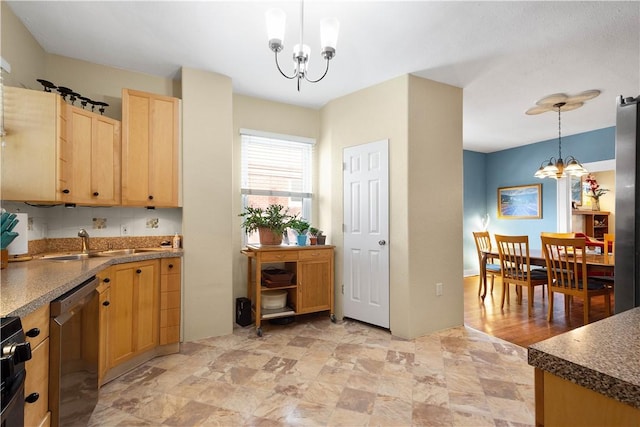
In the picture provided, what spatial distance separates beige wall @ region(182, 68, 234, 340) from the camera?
3061mm

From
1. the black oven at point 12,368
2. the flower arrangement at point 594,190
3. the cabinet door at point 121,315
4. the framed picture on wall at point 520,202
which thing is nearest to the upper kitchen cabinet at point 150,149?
the cabinet door at point 121,315

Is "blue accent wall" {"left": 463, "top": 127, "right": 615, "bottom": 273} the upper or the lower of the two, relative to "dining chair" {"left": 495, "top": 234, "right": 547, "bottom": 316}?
upper

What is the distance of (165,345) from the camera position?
108 inches

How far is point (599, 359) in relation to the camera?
59 centimetres

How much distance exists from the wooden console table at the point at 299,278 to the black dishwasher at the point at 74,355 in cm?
159

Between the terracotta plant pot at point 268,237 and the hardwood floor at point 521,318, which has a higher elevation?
the terracotta plant pot at point 268,237

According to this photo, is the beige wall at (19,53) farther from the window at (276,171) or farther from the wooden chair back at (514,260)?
the wooden chair back at (514,260)

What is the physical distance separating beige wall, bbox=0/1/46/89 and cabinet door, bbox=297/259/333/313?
8.99ft

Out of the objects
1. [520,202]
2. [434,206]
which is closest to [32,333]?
[434,206]

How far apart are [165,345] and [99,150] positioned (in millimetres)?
1735

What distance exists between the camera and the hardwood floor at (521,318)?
3203mm

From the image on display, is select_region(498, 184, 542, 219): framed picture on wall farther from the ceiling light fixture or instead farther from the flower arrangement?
the ceiling light fixture

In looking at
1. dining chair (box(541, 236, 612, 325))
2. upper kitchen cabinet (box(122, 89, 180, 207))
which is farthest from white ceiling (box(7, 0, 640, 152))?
dining chair (box(541, 236, 612, 325))

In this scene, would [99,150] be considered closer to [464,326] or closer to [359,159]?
[359,159]
